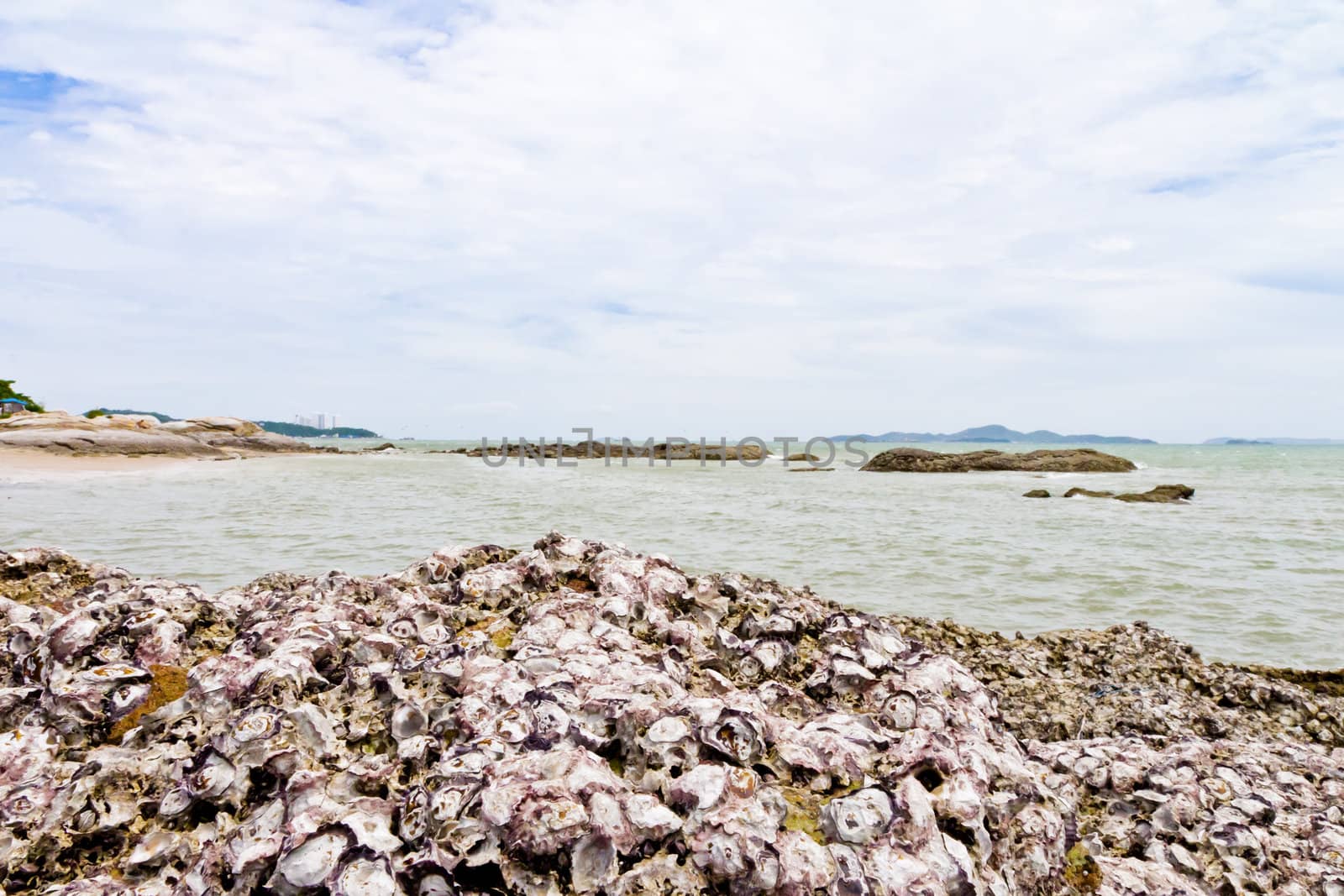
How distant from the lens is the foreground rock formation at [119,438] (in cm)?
3425

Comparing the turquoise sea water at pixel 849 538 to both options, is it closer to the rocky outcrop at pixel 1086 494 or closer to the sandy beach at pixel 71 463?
the sandy beach at pixel 71 463

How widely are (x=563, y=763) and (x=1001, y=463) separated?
4672 cm

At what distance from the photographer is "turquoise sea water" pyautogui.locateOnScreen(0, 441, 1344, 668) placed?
28.3 ft

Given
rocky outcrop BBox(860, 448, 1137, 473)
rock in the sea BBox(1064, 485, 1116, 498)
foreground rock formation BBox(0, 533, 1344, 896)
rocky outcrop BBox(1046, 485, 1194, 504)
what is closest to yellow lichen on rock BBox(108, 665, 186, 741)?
foreground rock formation BBox(0, 533, 1344, 896)

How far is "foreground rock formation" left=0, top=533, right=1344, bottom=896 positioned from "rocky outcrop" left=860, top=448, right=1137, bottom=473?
40907 millimetres

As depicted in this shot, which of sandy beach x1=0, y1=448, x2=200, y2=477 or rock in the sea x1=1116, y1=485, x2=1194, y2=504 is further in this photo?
sandy beach x1=0, y1=448, x2=200, y2=477

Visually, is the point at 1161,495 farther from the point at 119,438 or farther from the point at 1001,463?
the point at 119,438

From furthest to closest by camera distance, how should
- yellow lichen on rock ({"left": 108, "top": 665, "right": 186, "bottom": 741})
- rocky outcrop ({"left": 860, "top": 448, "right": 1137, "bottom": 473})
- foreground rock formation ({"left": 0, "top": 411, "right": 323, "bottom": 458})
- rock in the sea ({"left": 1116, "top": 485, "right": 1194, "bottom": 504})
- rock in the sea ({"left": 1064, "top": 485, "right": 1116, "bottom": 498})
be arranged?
rocky outcrop ({"left": 860, "top": 448, "right": 1137, "bottom": 473})
foreground rock formation ({"left": 0, "top": 411, "right": 323, "bottom": 458})
rock in the sea ({"left": 1064, "top": 485, "right": 1116, "bottom": 498})
rock in the sea ({"left": 1116, "top": 485, "right": 1194, "bottom": 504})
yellow lichen on rock ({"left": 108, "top": 665, "right": 186, "bottom": 741})

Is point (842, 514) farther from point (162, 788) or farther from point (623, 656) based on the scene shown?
point (162, 788)

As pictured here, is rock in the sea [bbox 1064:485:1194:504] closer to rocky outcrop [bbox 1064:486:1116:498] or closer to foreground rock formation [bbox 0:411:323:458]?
rocky outcrop [bbox 1064:486:1116:498]

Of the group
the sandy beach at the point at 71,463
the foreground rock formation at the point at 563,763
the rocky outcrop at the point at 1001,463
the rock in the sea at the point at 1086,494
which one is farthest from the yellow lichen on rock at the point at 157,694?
the rocky outcrop at the point at 1001,463

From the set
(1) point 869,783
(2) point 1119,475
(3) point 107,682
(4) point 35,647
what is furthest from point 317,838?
(2) point 1119,475

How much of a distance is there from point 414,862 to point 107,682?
4.92ft

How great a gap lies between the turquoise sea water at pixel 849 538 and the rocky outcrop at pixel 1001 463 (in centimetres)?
1659
